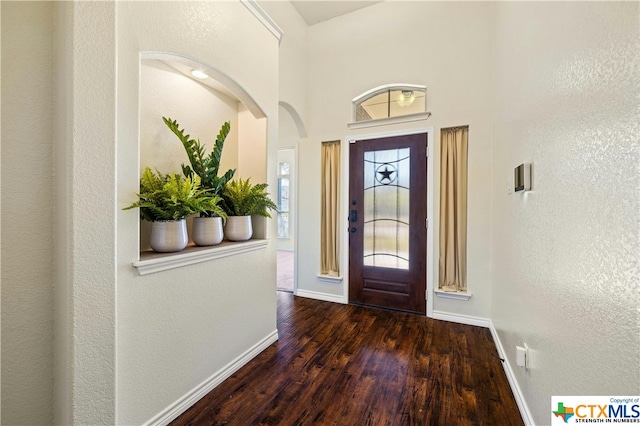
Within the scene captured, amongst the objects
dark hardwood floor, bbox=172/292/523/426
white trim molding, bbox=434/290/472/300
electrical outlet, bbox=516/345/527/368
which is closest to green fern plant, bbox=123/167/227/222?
dark hardwood floor, bbox=172/292/523/426

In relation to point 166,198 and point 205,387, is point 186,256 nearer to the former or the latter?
point 166,198

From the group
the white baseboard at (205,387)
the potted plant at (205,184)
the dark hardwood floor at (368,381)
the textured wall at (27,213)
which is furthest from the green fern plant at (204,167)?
the dark hardwood floor at (368,381)

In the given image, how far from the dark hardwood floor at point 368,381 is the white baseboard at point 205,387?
38 mm

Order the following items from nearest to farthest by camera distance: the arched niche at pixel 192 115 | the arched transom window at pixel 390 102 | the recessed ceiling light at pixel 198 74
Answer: the arched niche at pixel 192 115
the recessed ceiling light at pixel 198 74
the arched transom window at pixel 390 102

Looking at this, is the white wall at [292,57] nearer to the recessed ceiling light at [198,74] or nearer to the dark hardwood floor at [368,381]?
the recessed ceiling light at [198,74]

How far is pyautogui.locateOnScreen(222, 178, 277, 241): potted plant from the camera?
6.87ft

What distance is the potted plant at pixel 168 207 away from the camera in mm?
1489

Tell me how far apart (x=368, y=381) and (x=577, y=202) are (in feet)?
5.45

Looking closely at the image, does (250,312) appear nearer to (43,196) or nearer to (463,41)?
(43,196)

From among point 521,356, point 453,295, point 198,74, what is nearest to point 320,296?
point 453,295

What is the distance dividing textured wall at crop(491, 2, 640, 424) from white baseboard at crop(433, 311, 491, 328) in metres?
1.08

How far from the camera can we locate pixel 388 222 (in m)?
3.29

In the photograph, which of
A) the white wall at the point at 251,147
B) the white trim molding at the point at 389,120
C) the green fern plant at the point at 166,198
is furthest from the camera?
the white trim molding at the point at 389,120

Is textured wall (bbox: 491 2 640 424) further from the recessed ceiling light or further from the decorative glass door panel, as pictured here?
the recessed ceiling light
